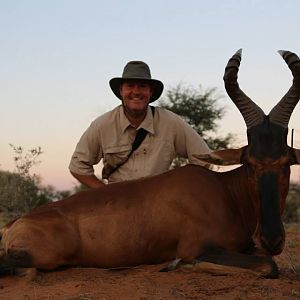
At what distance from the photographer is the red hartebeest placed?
570 cm

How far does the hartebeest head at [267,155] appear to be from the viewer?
5320 mm

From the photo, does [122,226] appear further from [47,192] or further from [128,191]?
[47,192]

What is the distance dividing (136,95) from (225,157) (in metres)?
1.95

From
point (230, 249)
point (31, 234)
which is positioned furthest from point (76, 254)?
point (230, 249)

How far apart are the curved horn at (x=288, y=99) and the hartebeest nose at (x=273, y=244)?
47.6 inches

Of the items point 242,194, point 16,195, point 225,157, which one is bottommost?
point 16,195

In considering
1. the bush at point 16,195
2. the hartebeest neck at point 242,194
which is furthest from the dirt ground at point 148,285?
the bush at point 16,195

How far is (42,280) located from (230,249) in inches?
68.7

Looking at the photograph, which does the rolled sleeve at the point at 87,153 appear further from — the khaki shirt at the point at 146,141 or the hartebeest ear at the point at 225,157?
the hartebeest ear at the point at 225,157

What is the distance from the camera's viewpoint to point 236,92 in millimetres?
6367

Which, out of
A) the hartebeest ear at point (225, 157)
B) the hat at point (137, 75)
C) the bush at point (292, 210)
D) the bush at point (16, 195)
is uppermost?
the hat at point (137, 75)

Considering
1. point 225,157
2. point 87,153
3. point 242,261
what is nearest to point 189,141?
point 87,153

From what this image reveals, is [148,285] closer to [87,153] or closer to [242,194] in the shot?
[242,194]

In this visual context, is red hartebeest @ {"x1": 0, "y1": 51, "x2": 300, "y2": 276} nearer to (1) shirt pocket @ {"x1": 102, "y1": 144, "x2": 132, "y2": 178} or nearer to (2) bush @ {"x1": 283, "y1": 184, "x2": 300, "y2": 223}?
(1) shirt pocket @ {"x1": 102, "y1": 144, "x2": 132, "y2": 178}
